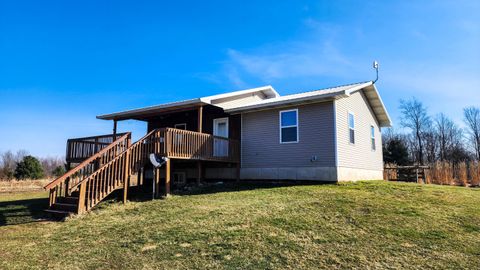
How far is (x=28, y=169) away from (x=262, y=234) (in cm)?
3008

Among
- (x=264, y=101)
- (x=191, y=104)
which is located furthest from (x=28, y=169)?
(x=264, y=101)

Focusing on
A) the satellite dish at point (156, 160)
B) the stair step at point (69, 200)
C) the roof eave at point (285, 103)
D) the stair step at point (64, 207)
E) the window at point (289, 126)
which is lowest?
the stair step at point (64, 207)

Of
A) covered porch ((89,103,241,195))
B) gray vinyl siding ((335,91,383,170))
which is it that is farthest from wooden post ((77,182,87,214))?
gray vinyl siding ((335,91,383,170))

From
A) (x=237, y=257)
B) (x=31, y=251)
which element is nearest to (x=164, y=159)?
(x=31, y=251)

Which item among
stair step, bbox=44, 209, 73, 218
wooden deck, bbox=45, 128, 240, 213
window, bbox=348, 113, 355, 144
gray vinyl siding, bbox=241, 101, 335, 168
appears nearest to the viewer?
stair step, bbox=44, 209, 73, 218

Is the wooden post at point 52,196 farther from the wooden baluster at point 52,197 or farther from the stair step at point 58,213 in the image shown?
the stair step at point 58,213

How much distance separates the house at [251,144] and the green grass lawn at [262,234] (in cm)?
190

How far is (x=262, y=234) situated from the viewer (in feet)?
21.8

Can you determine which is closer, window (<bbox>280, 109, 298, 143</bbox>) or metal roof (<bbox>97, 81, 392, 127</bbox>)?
metal roof (<bbox>97, 81, 392, 127</bbox>)

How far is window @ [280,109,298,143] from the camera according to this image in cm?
1356

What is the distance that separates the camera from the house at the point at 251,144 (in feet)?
37.4

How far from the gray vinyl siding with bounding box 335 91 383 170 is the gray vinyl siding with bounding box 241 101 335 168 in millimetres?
460

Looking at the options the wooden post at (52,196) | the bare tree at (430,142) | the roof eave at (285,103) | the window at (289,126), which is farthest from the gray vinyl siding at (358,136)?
the bare tree at (430,142)

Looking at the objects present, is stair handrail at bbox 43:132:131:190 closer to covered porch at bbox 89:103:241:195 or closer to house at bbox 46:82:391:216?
house at bbox 46:82:391:216
